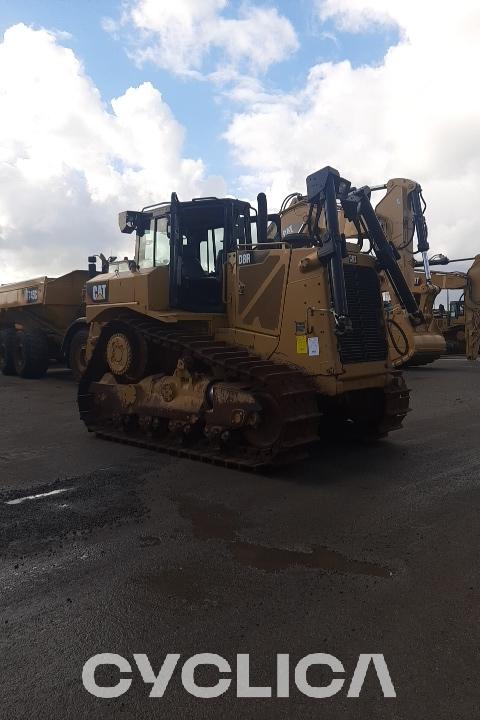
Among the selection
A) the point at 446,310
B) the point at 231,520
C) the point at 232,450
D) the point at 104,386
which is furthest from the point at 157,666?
the point at 446,310

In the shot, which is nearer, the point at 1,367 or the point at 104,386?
the point at 104,386

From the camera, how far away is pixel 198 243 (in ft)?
26.2

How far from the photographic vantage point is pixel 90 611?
3332 millimetres

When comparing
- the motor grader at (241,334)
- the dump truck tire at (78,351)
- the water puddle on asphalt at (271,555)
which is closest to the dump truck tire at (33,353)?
the dump truck tire at (78,351)

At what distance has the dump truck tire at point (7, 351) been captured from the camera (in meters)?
16.4

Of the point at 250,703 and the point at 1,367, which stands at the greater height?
the point at 1,367

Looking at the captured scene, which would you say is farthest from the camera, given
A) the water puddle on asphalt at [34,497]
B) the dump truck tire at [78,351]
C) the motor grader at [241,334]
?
the dump truck tire at [78,351]

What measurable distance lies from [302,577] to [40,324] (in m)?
13.7

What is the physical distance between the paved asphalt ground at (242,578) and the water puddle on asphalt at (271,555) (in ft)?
0.05

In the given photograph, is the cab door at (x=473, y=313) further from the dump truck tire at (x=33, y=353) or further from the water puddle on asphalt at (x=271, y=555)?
the water puddle on asphalt at (x=271, y=555)

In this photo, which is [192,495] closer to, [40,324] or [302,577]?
[302,577]

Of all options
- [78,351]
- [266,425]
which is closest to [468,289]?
[78,351]

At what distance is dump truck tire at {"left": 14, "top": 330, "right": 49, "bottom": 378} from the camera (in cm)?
1538

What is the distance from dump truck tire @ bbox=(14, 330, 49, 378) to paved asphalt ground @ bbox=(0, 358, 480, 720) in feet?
29.6
